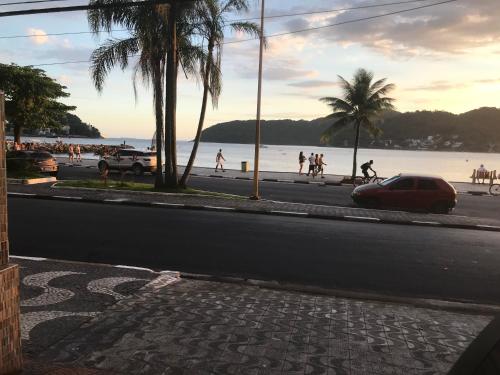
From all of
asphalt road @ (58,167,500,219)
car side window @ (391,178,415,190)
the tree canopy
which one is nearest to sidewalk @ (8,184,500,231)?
car side window @ (391,178,415,190)

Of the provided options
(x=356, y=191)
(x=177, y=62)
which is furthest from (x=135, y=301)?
(x=177, y=62)

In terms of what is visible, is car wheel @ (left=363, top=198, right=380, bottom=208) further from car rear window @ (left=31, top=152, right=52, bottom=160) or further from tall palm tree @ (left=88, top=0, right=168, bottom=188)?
car rear window @ (left=31, top=152, right=52, bottom=160)

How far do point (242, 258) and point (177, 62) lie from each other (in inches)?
547

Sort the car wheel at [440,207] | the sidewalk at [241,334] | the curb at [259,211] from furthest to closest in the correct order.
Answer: the car wheel at [440,207], the curb at [259,211], the sidewalk at [241,334]

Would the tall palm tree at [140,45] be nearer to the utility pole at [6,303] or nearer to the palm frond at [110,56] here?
the palm frond at [110,56]

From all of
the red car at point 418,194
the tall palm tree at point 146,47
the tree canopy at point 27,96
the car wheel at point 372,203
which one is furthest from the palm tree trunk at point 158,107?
the tree canopy at point 27,96

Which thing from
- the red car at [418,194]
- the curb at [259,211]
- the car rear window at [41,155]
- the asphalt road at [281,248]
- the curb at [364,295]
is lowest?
the curb at [364,295]

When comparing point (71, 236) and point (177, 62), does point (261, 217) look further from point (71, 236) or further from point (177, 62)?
point (177, 62)

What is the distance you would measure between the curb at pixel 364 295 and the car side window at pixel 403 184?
457 inches

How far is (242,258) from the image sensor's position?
374 inches

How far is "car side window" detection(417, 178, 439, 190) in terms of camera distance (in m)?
18.3

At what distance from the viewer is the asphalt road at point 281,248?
27.6 feet

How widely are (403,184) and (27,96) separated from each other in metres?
41.7

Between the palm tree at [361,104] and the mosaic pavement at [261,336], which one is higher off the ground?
the palm tree at [361,104]
